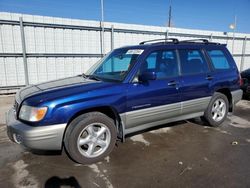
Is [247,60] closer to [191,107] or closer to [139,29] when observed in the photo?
[139,29]

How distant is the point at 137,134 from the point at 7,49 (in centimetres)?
623

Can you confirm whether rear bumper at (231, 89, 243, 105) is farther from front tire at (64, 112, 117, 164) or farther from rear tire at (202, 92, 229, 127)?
front tire at (64, 112, 117, 164)

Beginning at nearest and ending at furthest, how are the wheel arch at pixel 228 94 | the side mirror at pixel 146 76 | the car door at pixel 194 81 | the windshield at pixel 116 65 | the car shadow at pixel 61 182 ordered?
1. the car shadow at pixel 61 182
2. the side mirror at pixel 146 76
3. the windshield at pixel 116 65
4. the car door at pixel 194 81
5. the wheel arch at pixel 228 94

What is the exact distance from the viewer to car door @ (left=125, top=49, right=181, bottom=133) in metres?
3.31

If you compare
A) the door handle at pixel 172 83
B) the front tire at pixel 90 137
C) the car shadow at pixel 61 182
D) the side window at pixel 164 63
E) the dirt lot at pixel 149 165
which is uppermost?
the side window at pixel 164 63

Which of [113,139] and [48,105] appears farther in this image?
[113,139]

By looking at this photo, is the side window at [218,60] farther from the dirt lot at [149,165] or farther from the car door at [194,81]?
the dirt lot at [149,165]

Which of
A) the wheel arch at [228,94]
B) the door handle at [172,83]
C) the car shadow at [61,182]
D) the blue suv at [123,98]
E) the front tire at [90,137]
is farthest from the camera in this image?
the wheel arch at [228,94]

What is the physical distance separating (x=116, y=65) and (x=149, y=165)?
1.98 metres

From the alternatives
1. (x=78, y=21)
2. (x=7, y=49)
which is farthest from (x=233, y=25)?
(x=7, y=49)

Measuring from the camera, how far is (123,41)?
9.51 metres

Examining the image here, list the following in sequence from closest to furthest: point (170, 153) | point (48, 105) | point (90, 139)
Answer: point (48, 105)
point (90, 139)
point (170, 153)

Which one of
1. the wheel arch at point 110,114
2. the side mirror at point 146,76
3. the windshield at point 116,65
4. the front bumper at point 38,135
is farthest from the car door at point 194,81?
the front bumper at point 38,135

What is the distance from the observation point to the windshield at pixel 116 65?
3.49 meters
